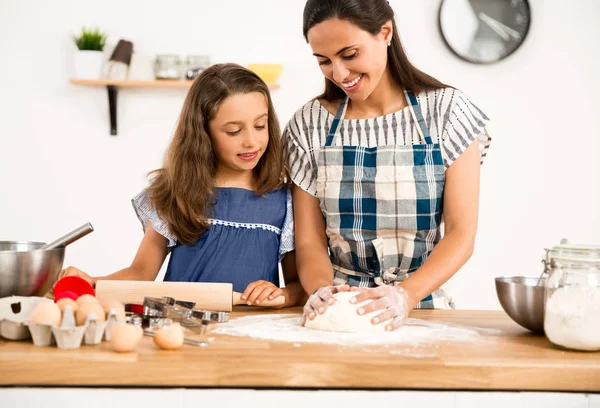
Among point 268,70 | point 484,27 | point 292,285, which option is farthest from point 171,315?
point 484,27

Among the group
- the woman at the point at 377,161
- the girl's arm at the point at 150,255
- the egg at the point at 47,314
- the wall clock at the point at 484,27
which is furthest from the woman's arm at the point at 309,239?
the wall clock at the point at 484,27

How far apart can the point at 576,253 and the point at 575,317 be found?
97 mm

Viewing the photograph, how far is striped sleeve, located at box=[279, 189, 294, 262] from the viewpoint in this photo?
1866 mm

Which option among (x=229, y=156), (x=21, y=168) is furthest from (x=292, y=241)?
(x=21, y=168)

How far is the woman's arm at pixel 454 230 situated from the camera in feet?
4.83

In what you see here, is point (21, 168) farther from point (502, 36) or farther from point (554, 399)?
point (554, 399)

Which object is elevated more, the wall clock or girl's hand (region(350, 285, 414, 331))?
the wall clock

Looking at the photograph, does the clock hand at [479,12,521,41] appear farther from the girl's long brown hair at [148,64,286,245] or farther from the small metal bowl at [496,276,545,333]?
the small metal bowl at [496,276,545,333]

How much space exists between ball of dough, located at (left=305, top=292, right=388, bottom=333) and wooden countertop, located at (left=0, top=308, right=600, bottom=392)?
180 mm

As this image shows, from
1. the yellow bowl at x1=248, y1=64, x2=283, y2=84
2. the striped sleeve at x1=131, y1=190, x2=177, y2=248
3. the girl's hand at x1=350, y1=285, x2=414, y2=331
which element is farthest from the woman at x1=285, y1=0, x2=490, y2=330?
the yellow bowl at x1=248, y1=64, x2=283, y2=84

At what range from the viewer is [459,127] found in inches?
64.1

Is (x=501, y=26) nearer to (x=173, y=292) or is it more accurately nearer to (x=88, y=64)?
(x=88, y=64)

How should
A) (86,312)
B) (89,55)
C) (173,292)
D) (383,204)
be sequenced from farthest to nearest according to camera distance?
1. (89,55)
2. (383,204)
3. (173,292)
4. (86,312)

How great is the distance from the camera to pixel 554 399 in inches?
40.4
